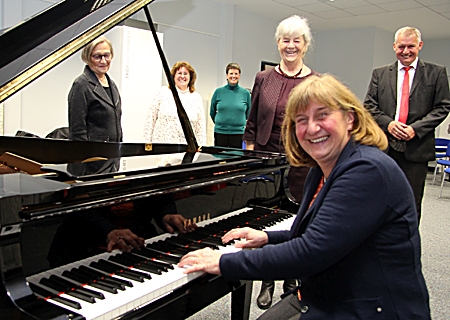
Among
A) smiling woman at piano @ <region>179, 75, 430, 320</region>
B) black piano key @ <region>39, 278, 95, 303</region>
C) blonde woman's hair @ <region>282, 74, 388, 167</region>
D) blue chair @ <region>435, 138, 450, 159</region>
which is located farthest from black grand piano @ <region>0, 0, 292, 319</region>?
blue chair @ <region>435, 138, 450, 159</region>

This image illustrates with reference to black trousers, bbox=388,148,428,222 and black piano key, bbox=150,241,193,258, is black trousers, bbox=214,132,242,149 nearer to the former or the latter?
black trousers, bbox=388,148,428,222

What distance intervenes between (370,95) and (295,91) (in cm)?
207

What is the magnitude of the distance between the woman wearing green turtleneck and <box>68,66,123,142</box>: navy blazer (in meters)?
2.52

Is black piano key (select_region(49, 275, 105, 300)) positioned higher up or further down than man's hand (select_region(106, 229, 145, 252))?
further down

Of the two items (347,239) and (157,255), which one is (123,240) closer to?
(157,255)

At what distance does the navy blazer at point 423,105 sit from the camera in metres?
2.85

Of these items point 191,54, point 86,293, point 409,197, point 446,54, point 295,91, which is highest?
point 446,54

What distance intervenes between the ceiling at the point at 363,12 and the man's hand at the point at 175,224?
598 cm

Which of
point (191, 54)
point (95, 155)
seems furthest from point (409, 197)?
point (191, 54)

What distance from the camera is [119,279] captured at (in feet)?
3.52

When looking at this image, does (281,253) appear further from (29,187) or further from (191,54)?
(191,54)

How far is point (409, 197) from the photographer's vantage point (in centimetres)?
111

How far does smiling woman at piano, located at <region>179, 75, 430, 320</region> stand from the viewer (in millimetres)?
1064

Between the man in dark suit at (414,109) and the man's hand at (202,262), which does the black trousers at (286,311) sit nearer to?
the man's hand at (202,262)
